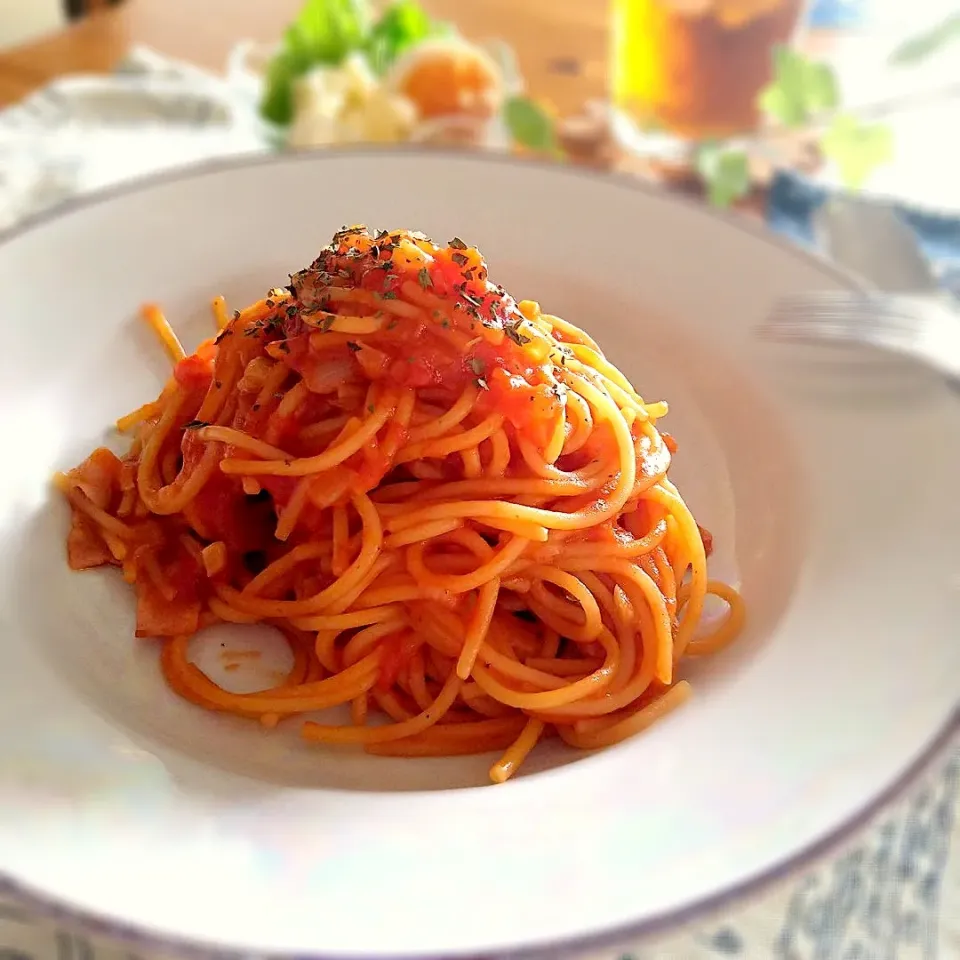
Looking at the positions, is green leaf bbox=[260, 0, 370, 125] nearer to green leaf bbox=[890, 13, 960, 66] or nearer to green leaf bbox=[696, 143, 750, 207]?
green leaf bbox=[696, 143, 750, 207]

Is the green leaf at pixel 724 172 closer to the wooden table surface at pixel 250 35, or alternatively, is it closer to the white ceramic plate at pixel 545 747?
the white ceramic plate at pixel 545 747

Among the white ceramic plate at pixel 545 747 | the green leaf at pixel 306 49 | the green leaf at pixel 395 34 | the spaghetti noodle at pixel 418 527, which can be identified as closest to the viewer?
the white ceramic plate at pixel 545 747

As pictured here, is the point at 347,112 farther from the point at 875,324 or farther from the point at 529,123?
the point at 875,324

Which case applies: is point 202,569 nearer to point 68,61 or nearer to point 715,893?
point 715,893

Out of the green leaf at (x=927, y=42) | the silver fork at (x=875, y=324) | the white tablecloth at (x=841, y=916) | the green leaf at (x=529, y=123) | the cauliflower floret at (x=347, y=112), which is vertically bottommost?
the white tablecloth at (x=841, y=916)

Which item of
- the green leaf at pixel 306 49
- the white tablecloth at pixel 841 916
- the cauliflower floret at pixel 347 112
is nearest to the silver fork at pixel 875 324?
the white tablecloth at pixel 841 916

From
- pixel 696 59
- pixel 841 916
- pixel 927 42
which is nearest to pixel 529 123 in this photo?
pixel 696 59
